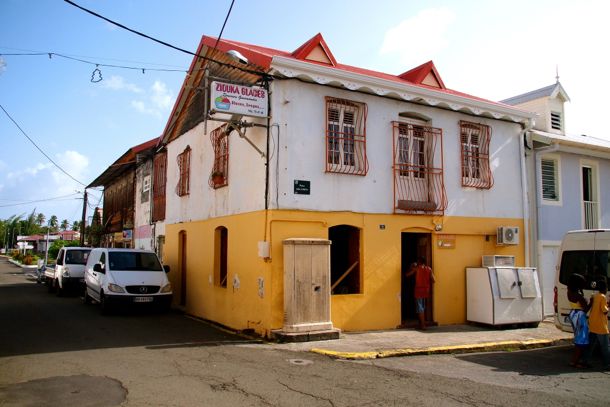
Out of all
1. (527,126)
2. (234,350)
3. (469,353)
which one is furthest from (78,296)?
(527,126)

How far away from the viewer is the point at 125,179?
1006 inches

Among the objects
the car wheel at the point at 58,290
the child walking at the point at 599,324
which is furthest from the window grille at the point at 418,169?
the car wheel at the point at 58,290

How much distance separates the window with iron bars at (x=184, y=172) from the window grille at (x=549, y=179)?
424 inches

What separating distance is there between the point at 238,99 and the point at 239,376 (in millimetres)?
5581

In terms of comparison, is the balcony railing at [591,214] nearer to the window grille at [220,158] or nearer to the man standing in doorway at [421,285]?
the man standing in doorway at [421,285]

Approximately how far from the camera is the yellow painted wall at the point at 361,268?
10.3 m

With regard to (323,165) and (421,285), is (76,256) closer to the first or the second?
(323,165)

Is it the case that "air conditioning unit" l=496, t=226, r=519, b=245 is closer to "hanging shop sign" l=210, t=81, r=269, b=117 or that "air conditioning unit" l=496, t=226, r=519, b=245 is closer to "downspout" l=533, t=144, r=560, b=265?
"downspout" l=533, t=144, r=560, b=265

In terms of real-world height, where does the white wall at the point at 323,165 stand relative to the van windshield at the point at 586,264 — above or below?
above

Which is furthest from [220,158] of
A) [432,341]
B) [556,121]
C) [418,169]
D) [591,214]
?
[591,214]

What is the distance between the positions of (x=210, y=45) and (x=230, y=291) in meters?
6.97

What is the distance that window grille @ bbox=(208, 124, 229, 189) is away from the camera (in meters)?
12.7

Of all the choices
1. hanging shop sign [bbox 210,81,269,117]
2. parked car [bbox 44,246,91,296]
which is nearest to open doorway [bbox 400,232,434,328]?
hanging shop sign [bbox 210,81,269,117]

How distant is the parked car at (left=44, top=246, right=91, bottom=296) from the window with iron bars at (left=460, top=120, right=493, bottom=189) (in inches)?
582
